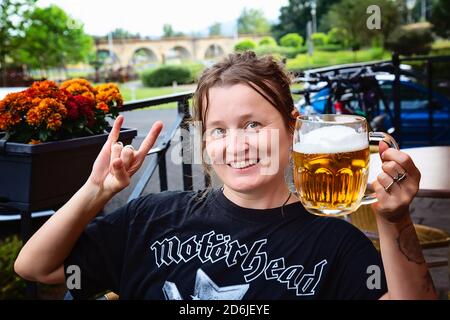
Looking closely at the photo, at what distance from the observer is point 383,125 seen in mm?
4562

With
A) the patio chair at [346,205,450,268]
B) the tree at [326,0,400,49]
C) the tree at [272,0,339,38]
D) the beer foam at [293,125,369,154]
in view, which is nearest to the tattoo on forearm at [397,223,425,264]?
the beer foam at [293,125,369,154]

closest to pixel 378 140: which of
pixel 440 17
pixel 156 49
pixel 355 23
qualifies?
pixel 355 23

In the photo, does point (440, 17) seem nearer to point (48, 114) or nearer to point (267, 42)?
point (267, 42)

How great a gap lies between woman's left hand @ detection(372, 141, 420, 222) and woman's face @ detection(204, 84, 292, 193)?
23 centimetres

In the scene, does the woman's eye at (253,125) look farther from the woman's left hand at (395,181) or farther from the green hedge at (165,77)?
the green hedge at (165,77)

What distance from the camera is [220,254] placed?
92 centimetres

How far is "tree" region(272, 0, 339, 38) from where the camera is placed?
5641mm

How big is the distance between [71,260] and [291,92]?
496 mm

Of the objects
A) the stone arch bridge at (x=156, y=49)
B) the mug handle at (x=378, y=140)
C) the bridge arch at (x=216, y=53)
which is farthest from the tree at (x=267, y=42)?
the stone arch bridge at (x=156, y=49)

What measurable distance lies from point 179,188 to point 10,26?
1.30 metres

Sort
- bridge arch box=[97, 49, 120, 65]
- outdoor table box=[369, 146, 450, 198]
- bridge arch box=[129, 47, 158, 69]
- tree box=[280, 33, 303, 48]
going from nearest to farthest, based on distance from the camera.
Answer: outdoor table box=[369, 146, 450, 198]
tree box=[280, 33, 303, 48]
bridge arch box=[97, 49, 120, 65]
bridge arch box=[129, 47, 158, 69]

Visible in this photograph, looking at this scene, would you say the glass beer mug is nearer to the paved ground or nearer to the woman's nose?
the woman's nose

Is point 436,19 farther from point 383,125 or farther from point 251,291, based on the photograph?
point 251,291

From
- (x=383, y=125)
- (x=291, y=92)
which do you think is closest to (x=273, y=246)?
(x=291, y=92)
